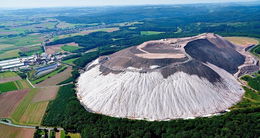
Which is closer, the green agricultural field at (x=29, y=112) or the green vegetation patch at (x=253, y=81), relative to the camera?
the green agricultural field at (x=29, y=112)

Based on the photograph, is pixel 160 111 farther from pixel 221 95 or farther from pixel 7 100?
pixel 7 100

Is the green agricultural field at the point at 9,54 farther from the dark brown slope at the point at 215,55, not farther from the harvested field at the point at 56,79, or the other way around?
the dark brown slope at the point at 215,55

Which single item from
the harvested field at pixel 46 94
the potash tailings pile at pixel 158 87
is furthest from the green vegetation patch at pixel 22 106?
the potash tailings pile at pixel 158 87

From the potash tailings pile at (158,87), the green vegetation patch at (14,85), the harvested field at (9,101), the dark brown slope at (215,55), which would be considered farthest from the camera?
the green vegetation patch at (14,85)

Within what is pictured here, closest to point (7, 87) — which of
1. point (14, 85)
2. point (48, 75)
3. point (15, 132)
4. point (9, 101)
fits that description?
point (14, 85)

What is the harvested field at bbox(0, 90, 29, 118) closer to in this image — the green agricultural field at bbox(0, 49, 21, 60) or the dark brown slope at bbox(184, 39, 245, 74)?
the dark brown slope at bbox(184, 39, 245, 74)

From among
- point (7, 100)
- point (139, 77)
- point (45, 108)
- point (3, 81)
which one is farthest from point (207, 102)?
point (3, 81)

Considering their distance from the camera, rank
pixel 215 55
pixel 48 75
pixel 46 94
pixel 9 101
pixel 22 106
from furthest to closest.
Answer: pixel 48 75 < pixel 215 55 < pixel 46 94 < pixel 9 101 < pixel 22 106

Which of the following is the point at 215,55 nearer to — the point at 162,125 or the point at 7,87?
the point at 162,125
